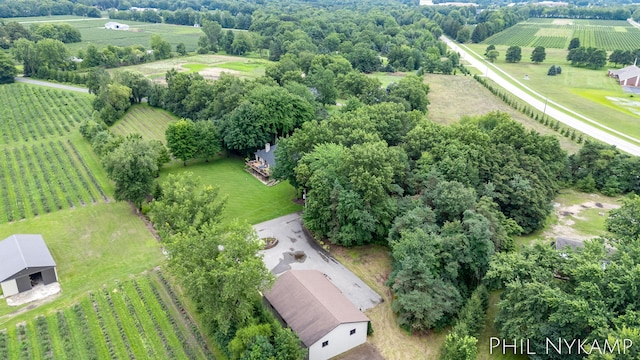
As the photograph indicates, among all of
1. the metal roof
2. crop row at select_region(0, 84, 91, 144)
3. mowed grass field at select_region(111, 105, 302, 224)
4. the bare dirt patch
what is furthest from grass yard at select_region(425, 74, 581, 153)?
crop row at select_region(0, 84, 91, 144)

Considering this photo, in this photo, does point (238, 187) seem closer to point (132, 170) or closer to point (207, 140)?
point (207, 140)

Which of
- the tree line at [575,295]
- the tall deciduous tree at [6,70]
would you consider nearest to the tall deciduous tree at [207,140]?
the tree line at [575,295]

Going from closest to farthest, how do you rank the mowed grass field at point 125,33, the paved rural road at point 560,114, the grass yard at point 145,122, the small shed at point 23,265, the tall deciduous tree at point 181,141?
the small shed at point 23,265, the tall deciduous tree at point 181,141, the paved rural road at point 560,114, the grass yard at point 145,122, the mowed grass field at point 125,33

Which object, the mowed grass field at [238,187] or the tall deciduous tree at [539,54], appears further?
the tall deciduous tree at [539,54]

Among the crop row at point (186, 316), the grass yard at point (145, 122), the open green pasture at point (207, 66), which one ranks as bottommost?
the crop row at point (186, 316)

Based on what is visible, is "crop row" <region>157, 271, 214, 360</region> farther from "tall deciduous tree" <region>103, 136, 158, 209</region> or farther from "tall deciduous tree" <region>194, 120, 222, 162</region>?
"tall deciduous tree" <region>194, 120, 222, 162</region>

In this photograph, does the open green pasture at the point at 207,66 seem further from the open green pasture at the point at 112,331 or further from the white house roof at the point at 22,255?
the open green pasture at the point at 112,331
